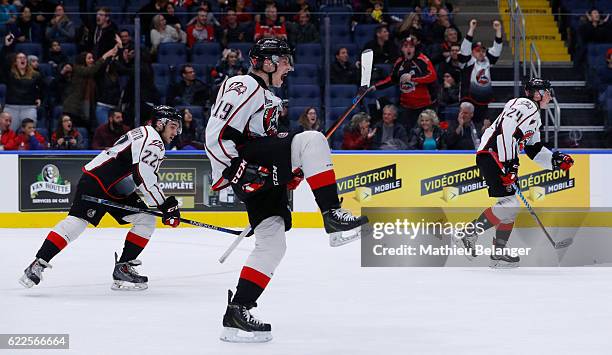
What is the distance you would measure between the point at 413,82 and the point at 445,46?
0.76 metres

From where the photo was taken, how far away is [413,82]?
33.8 feet

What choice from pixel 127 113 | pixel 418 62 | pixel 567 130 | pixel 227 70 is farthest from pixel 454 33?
pixel 127 113

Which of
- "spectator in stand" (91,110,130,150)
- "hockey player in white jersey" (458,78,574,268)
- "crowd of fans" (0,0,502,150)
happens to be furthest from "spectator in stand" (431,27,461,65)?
"hockey player in white jersey" (458,78,574,268)

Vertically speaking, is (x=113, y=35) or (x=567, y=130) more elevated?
(x=113, y=35)

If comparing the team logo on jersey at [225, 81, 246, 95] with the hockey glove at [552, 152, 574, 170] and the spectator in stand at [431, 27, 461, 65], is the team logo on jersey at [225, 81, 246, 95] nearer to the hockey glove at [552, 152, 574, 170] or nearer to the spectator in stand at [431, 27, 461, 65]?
the hockey glove at [552, 152, 574, 170]

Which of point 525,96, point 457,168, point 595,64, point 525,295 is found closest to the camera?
point 525,295

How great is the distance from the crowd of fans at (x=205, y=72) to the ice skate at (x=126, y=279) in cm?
412

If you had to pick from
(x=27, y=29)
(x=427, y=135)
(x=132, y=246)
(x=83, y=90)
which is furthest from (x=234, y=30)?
(x=132, y=246)

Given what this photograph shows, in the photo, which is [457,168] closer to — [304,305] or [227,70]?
[227,70]

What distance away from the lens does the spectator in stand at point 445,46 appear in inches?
422

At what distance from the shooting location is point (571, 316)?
5004 millimetres

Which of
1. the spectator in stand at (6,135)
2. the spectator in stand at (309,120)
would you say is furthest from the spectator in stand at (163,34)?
the spectator in stand at (309,120)

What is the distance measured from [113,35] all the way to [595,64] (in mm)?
5118

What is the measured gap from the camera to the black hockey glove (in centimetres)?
422
